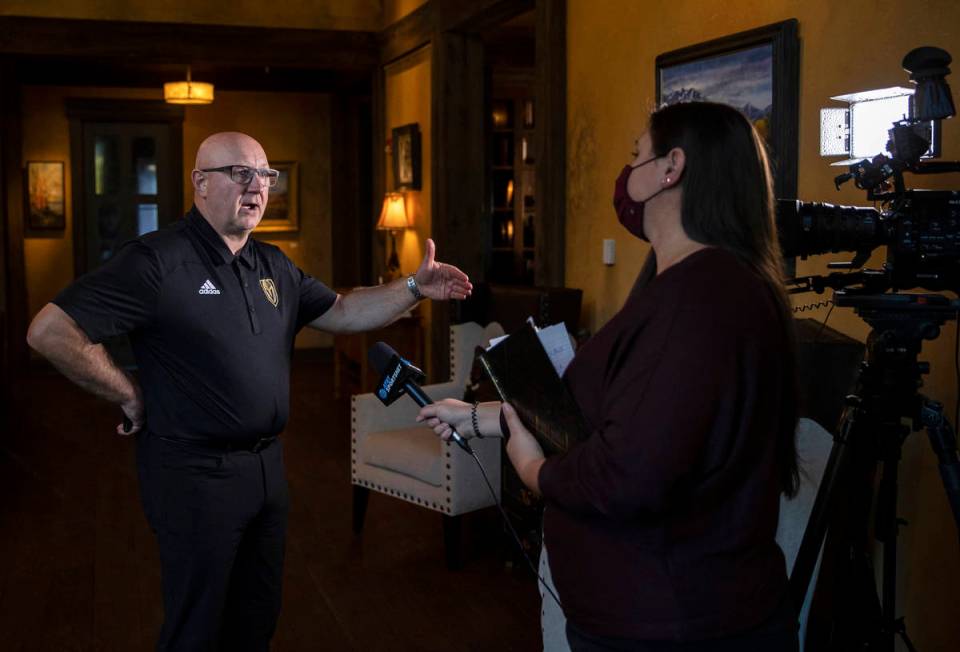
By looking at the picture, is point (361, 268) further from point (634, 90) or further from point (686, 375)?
point (686, 375)

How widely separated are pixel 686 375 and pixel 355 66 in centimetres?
700

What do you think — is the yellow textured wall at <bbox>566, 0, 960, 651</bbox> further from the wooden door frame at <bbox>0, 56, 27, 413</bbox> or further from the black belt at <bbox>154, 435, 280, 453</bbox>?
the wooden door frame at <bbox>0, 56, 27, 413</bbox>

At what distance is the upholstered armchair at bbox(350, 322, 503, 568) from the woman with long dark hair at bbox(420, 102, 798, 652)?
2418 mm

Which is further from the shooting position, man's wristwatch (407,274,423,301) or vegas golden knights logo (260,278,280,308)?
man's wristwatch (407,274,423,301)

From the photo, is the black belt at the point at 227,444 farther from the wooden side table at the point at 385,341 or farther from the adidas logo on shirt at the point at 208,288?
the wooden side table at the point at 385,341

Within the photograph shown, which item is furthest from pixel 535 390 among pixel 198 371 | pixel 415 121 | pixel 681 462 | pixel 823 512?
pixel 415 121

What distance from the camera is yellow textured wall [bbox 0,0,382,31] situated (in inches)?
286

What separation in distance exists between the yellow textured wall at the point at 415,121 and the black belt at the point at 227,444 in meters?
4.06

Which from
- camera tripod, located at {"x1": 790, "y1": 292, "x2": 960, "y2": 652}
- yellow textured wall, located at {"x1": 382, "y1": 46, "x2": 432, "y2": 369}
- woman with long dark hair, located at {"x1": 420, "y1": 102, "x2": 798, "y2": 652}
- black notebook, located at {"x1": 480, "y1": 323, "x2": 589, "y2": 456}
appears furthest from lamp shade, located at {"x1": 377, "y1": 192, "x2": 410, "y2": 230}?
woman with long dark hair, located at {"x1": 420, "y1": 102, "x2": 798, "y2": 652}

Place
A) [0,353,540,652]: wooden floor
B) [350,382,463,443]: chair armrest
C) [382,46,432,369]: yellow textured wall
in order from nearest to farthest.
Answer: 1. [0,353,540,652]: wooden floor
2. [350,382,463,443]: chair armrest
3. [382,46,432,369]: yellow textured wall

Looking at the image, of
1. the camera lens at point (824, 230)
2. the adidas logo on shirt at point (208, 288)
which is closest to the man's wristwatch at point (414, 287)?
the adidas logo on shirt at point (208, 288)

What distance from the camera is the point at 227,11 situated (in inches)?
296

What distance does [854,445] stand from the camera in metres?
2.17

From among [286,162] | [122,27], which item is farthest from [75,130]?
[122,27]
